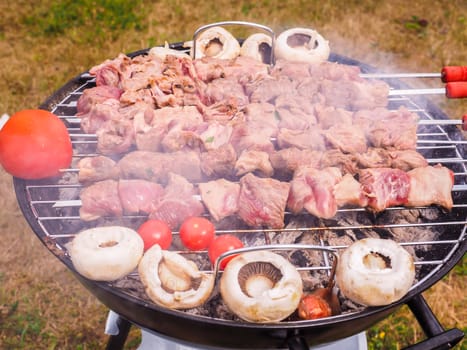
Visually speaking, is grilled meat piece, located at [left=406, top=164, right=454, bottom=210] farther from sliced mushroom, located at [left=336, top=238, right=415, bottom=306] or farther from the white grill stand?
the white grill stand

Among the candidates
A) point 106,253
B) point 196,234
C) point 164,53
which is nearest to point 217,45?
point 164,53

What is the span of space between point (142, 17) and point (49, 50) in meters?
1.74

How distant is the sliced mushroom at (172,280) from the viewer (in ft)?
7.81

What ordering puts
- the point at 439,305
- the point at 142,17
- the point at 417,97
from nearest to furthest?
the point at 417,97
the point at 439,305
the point at 142,17

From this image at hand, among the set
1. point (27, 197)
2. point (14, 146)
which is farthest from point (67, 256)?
point (14, 146)

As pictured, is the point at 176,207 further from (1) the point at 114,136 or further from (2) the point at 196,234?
(1) the point at 114,136

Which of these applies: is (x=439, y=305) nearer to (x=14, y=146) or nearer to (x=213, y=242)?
(x=213, y=242)

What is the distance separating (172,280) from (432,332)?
4.92ft

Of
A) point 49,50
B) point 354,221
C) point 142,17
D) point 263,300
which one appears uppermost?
point 142,17

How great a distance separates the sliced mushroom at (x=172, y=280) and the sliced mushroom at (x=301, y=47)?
92.7 inches

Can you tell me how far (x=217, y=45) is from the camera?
4352mm

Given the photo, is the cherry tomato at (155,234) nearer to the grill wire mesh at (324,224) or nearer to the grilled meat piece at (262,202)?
the grill wire mesh at (324,224)

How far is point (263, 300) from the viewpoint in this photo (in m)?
2.30

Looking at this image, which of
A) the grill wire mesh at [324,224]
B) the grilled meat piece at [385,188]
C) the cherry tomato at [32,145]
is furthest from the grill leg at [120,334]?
the grilled meat piece at [385,188]
